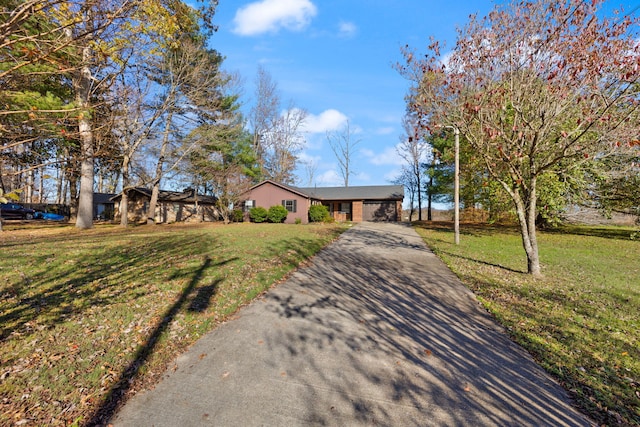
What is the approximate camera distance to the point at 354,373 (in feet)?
9.69

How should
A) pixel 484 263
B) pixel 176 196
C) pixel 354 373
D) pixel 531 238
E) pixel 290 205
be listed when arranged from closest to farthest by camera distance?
pixel 354 373, pixel 531 238, pixel 484 263, pixel 290 205, pixel 176 196

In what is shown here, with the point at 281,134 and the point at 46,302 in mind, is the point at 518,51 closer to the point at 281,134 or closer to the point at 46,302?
the point at 46,302

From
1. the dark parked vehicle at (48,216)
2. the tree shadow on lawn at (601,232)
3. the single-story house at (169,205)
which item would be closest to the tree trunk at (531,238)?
the tree shadow on lawn at (601,232)

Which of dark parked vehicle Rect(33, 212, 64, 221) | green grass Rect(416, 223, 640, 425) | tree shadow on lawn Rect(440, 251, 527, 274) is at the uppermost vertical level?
dark parked vehicle Rect(33, 212, 64, 221)

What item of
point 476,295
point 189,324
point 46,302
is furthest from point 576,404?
point 46,302

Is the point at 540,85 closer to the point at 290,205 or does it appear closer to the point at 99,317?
the point at 99,317

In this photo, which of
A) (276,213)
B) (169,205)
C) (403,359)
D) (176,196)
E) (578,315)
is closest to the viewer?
(403,359)

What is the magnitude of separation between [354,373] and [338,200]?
86.7 ft

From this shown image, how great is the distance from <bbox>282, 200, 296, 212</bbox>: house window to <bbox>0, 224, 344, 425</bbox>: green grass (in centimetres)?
1677

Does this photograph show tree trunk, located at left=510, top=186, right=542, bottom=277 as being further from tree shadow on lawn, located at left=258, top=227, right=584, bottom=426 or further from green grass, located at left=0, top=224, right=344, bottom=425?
green grass, located at left=0, top=224, right=344, bottom=425

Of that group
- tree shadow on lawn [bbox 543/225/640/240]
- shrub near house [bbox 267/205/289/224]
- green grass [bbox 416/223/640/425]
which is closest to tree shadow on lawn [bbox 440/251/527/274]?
green grass [bbox 416/223/640/425]

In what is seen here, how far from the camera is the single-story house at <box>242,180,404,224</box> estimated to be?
24.6 metres

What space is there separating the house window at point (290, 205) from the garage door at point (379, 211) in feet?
26.5

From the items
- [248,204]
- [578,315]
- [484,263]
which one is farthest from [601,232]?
[248,204]
